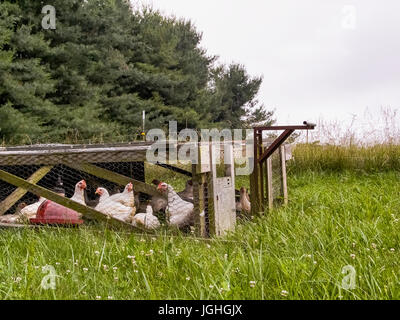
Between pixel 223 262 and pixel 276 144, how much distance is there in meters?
1.32

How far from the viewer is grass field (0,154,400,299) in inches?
82.4

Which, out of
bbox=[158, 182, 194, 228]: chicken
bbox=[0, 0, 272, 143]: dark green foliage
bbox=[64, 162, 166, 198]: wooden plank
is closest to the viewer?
bbox=[158, 182, 194, 228]: chicken

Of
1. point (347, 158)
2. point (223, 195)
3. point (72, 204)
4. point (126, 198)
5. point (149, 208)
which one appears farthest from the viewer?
point (347, 158)

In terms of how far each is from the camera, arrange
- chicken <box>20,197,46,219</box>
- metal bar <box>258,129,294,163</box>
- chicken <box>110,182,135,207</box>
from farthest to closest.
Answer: chicken <box>20,197,46,219</box>, chicken <box>110,182,135,207</box>, metal bar <box>258,129,294,163</box>

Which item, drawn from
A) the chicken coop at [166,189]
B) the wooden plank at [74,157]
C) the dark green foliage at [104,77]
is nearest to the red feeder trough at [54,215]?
the chicken coop at [166,189]

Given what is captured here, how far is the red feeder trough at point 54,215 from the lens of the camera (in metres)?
3.91

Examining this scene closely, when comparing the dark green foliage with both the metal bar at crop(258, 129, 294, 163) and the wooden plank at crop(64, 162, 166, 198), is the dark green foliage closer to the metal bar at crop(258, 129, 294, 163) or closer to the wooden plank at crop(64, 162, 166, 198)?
the wooden plank at crop(64, 162, 166, 198)

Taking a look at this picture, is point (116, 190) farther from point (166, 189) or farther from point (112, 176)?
point (166, 189)

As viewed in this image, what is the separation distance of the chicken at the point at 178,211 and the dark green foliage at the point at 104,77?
8.45 meters

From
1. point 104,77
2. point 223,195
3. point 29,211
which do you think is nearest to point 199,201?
point 223,195

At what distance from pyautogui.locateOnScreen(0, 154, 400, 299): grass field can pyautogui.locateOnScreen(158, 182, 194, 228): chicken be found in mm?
497

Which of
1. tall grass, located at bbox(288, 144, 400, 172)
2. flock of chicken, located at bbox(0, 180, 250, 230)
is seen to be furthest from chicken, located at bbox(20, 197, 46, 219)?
tall grass, located at bbox(288, 144, 400, 172)

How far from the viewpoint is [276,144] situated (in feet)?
11.6
